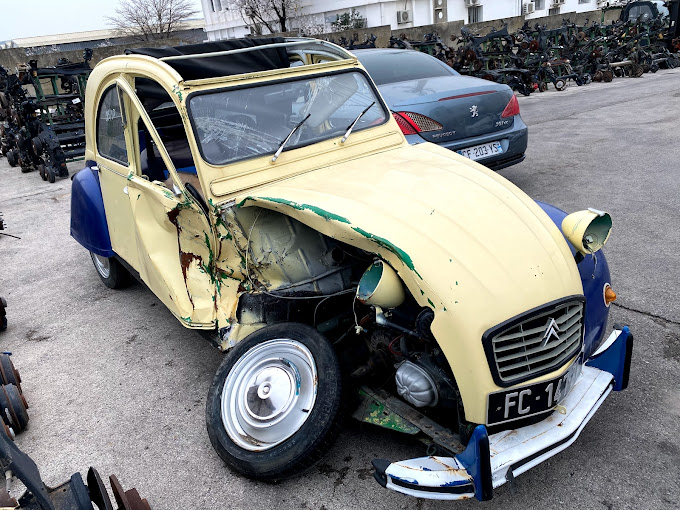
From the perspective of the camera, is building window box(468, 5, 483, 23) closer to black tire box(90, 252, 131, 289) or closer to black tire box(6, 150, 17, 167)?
black tire box(6, 150, 17, 167)

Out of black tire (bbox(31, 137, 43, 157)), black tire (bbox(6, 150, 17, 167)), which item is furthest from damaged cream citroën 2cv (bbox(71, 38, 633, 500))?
black tire (bbox(6, 150, 17, 167))

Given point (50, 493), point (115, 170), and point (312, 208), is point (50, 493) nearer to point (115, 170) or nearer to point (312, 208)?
point (312, 208)

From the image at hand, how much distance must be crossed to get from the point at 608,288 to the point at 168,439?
2541mm

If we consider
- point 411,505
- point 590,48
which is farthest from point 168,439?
point 590,48

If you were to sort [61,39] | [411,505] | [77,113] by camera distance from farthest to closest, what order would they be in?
1. [61,39]
2. [77,113]
3. [411,505]

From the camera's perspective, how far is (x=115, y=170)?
4082 mm

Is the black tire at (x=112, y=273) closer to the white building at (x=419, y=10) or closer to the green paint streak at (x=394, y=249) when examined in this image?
the green paint streak at (x=394, y=249)

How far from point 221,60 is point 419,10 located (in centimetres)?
3829

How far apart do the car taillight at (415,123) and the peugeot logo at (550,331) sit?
11.8 ft

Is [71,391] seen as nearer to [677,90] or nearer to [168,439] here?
[168,439]

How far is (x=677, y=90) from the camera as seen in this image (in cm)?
1289

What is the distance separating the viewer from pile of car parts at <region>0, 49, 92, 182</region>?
10.3 metres

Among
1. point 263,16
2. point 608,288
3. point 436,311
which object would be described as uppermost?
point 263,16

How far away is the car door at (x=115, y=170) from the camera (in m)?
3.90
